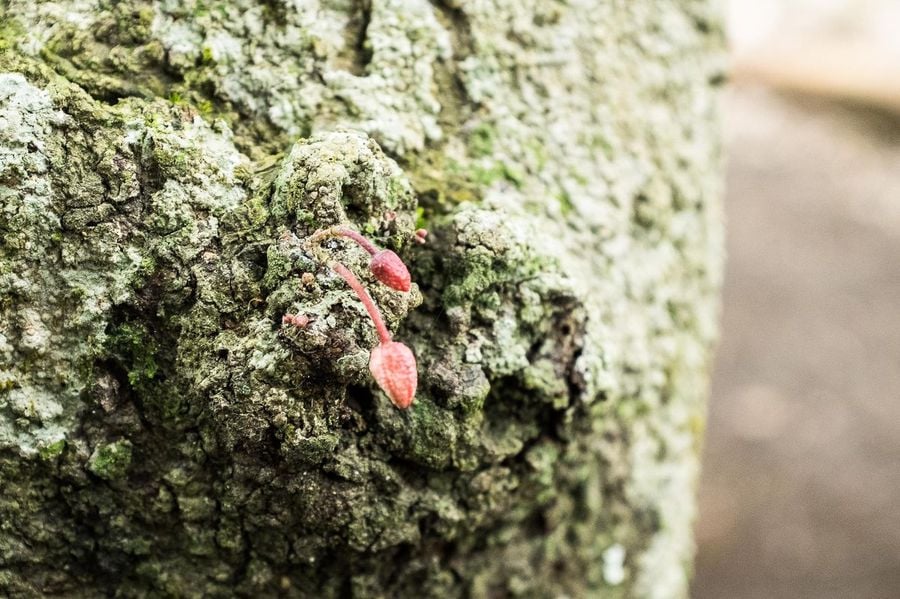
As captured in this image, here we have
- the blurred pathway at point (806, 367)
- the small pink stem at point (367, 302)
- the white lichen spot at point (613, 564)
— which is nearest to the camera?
the small pink stem at point (367, 302)

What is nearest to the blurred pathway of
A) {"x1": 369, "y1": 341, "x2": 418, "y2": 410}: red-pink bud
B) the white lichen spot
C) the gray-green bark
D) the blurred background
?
the blurred background

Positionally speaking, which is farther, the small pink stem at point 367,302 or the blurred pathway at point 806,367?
the blurred pathway at point 806,367

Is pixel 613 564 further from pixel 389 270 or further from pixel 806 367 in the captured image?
pixel 806 367

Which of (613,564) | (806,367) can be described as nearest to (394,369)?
(613,564)

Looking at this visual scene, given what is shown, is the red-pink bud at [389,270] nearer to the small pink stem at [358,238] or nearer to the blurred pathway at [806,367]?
the small pink stem at [358,238]

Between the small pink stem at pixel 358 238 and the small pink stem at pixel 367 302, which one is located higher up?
the small pink stem at pixel 358 238

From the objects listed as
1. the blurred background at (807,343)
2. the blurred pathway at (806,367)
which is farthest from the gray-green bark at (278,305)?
the blurred pathway at (806,367)
